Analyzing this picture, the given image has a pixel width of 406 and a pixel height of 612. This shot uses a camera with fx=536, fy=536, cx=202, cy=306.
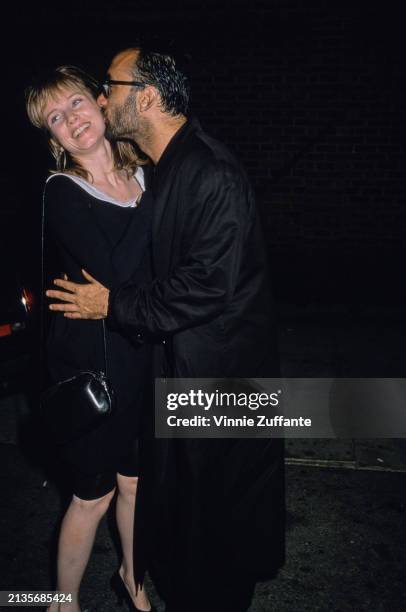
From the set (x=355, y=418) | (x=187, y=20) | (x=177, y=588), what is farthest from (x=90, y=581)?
(x=187, y=20)

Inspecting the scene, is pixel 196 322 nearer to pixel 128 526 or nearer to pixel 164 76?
pixel 164 76

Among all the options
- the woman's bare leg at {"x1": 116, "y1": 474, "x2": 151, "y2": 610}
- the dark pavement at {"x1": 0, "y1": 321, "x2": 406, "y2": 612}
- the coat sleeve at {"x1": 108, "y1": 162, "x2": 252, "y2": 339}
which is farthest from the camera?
the dark pavement at {"x1": 0, "y1": 321, "x2": 406, "y2": 612}

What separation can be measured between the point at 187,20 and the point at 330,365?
4.39 metres

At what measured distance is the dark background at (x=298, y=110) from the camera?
622 cm

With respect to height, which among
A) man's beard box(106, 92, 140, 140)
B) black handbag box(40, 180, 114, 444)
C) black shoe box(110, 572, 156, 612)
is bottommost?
black shoe box(110, 572, 156, 612)

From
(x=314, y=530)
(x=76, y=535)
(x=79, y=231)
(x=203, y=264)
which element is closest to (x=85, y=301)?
(x=79, y=231)

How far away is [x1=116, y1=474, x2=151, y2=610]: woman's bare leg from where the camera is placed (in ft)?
7.45

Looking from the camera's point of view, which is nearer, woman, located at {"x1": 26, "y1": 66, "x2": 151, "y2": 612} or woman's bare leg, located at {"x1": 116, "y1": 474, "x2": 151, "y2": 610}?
woman, located at {"x1": 26, "y1": 66, "x2": 151, "y2": 612}

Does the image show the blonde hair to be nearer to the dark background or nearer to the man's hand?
the man's hand

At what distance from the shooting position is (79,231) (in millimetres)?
1842

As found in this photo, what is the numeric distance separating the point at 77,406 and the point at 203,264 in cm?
69

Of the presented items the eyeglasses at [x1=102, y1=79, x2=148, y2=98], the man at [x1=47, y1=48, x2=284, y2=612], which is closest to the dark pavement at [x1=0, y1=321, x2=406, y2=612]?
the man at [x1=47, y1=48, x2=284, y2=612]

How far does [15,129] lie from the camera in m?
6.92

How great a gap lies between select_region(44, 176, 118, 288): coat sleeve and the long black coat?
0.15 metres
